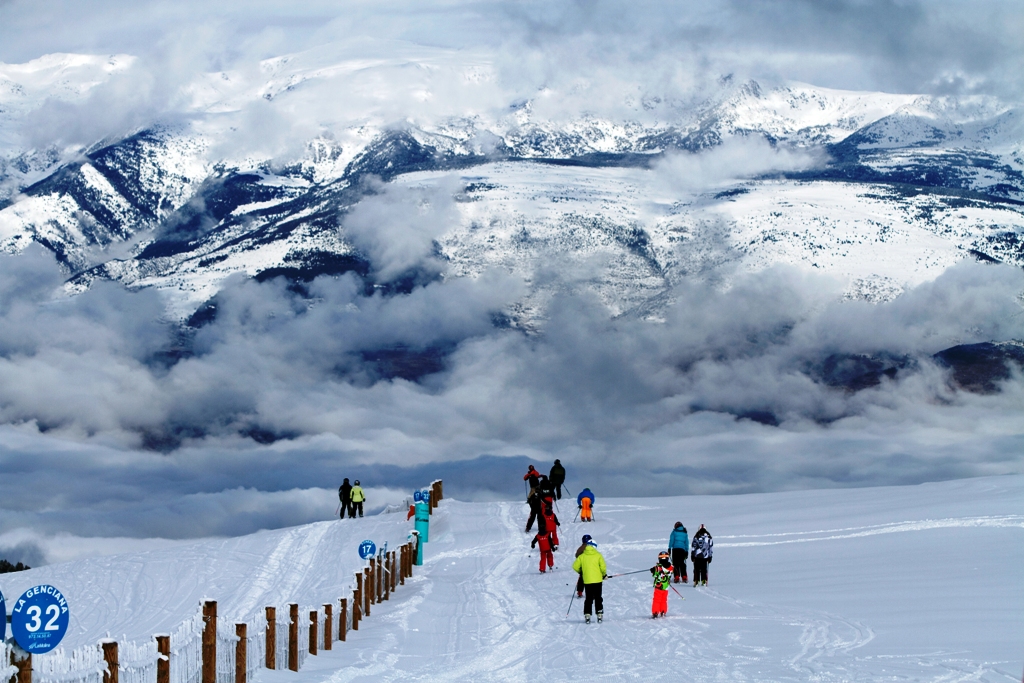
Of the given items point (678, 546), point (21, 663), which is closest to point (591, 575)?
point (678, 546)

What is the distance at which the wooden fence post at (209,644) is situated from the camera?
38.1 ft

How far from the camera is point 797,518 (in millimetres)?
33438

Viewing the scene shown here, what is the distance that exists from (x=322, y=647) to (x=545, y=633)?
3741 mm

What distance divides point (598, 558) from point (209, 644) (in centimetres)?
901

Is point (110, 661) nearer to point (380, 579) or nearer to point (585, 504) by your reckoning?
point (380, 579)

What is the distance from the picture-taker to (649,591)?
76.3 feet

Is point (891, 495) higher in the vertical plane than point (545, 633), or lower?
higher

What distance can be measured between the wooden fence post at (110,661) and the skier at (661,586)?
1129 cm

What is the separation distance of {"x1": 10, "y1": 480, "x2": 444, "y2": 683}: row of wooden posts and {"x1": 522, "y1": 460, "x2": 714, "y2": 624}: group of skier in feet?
12.5

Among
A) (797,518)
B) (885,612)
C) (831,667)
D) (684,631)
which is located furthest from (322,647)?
(797,518)

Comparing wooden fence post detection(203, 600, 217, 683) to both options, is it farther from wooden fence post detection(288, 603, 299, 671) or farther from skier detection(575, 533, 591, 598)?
skier detection(575, 533, 591, 598)

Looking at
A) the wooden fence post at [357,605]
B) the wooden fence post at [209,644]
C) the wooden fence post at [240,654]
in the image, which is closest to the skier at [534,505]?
the wooden fence post at [357,605]

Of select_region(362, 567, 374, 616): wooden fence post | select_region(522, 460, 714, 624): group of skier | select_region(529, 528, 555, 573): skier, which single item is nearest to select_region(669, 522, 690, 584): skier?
select_region(522, 460, 714, 624): group of skier

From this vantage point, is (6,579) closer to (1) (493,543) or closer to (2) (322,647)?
(1) (493,543)
